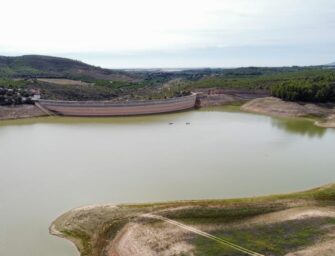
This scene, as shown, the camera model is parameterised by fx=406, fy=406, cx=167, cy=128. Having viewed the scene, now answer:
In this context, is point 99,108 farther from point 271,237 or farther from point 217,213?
point 271,237

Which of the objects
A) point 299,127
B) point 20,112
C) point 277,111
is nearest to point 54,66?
point 20,112

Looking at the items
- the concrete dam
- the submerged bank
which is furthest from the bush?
the submerged bank

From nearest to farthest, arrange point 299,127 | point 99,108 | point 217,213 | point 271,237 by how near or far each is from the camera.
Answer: point 271,237 < point 217,213 < point 299,127 < point 99,108

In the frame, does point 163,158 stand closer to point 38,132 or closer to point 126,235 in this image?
point 126,235

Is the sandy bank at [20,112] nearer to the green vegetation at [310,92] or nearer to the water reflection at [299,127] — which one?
the water reflection at [299,127]

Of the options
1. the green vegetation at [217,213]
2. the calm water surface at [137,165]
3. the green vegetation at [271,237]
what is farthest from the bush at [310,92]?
the green vegetation at [271,237]

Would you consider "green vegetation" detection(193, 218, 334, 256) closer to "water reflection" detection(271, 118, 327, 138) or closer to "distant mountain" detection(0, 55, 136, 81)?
"water reflection" detection(271, 118, 327, 138)
